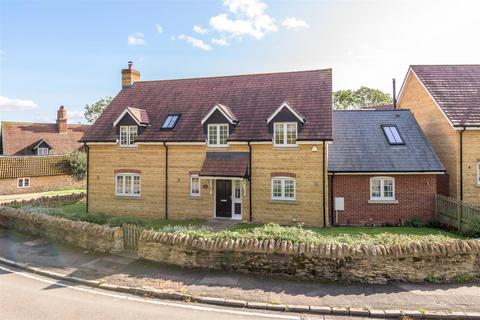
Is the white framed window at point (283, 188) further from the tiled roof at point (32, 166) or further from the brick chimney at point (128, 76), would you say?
the tiled roof at point (32, 166)

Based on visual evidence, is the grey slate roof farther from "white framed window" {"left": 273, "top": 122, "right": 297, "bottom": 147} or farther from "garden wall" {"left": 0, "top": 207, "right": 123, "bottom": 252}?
"garden wall" {"left": 0, "top": 207, "right": 123, "bottom": 252}

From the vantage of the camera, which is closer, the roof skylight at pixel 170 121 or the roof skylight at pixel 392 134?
the roof skylight at pixel 392 134

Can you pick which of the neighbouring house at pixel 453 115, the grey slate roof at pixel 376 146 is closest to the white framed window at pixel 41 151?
the grey slate roof at pixel 376 146

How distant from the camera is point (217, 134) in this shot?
20.4m

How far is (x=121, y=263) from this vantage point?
13023 millimetres

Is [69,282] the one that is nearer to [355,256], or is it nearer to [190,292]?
[190,292]

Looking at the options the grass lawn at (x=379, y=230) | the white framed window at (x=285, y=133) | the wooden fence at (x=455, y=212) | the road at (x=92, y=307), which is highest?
the white framed window at (x=285, y=133)

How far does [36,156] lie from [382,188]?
33.5 metres

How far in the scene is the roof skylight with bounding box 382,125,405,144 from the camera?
66.8 feet

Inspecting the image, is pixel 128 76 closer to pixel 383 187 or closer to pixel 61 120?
pixel 383 187

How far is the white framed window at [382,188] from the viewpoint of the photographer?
18.8 metres

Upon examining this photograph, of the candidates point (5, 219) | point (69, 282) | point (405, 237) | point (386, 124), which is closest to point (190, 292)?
point (69, 282)

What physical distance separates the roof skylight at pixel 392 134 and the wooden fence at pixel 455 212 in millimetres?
3836

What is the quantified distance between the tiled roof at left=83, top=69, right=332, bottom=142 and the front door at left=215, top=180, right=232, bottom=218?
285cm
